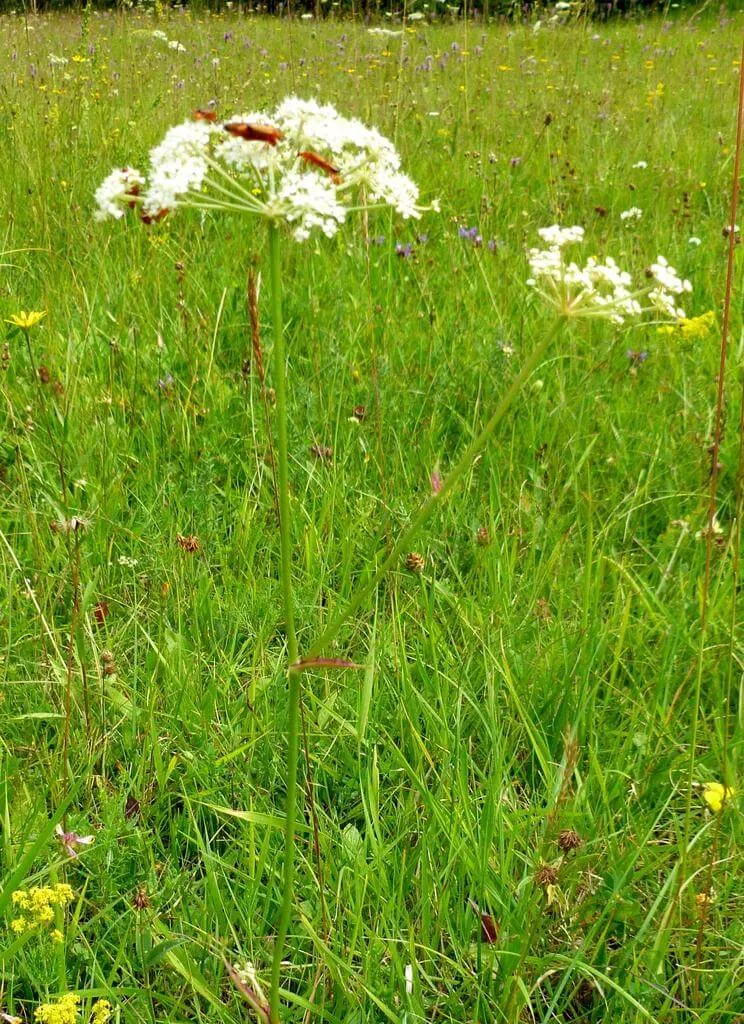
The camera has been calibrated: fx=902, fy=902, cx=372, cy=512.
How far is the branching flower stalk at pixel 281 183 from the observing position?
31.8 inches

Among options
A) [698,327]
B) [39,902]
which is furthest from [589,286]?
[698,327]

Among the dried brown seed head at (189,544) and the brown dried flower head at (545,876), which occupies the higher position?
the dried brown seed head at (189,544)

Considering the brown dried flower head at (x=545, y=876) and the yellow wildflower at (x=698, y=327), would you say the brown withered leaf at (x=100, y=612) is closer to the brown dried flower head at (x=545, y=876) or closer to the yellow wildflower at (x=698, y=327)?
the brown dried flower head at (x=545, y=876)

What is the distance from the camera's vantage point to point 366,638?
1.68m

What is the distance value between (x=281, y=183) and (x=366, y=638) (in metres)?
0.98

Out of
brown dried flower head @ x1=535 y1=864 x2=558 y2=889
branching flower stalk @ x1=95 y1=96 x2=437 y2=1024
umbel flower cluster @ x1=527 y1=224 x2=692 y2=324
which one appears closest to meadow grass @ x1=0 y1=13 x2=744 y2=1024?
brown dried flower head @ x1=535 y1=864 x2=558 y2=889

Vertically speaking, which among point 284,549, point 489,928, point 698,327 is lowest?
point 489,928

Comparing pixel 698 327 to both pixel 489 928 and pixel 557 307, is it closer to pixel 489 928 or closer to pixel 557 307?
pixel 557 307

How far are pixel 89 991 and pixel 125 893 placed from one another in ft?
0.60

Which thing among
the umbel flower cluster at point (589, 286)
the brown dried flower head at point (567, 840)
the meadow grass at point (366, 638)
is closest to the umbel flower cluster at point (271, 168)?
the umbel flower cluster at point (589, 286)

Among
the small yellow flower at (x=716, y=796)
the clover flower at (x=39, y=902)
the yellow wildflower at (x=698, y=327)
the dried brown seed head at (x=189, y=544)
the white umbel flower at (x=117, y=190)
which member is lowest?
the clover flower at (x=39, y=902)

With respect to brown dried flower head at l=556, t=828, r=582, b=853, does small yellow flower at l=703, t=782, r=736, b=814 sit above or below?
above

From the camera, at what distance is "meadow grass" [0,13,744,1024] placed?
117 centimetres

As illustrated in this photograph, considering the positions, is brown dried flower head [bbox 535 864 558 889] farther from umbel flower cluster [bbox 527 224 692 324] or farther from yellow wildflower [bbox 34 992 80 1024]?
umbel flower cluster [bbox 527 224 692 324]
